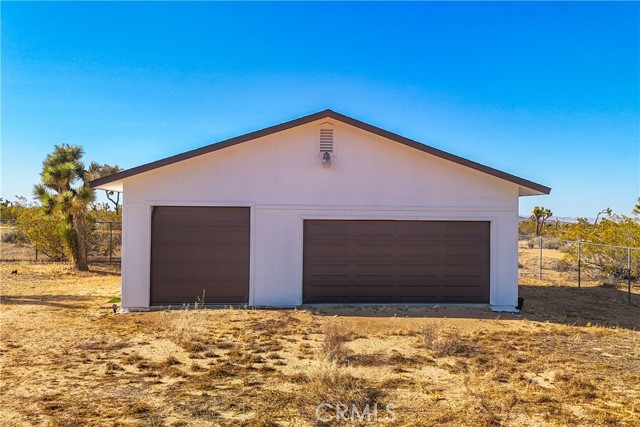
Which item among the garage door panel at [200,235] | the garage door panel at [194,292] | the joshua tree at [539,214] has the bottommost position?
the garage door panel at [194,292]


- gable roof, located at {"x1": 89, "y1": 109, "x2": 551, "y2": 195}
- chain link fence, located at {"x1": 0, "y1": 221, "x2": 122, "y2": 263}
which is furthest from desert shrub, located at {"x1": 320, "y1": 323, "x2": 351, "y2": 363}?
chain link fence, located at {"x1": 0, "y1": 221, "x2": 122, "y2": 263}

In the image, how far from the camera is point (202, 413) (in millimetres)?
4910

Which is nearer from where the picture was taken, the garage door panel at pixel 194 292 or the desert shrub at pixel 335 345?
the desert shrub at pixel 335 345

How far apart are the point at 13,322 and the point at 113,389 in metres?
5.24

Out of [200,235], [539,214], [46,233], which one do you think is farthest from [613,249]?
[539,214]

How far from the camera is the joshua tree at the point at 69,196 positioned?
17.6m

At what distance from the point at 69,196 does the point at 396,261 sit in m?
13.3

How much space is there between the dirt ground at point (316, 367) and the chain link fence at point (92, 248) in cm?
1098

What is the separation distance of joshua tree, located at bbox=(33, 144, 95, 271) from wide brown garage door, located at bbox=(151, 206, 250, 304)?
8.61m

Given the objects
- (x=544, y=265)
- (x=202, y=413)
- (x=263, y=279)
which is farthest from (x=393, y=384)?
(x=544, y=265)

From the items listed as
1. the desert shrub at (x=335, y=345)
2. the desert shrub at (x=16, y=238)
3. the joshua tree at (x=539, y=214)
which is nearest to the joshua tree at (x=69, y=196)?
the desert shrub at (x=16, y=238)

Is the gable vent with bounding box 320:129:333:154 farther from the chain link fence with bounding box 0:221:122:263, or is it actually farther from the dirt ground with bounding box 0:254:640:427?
the chain link fence with bounding box 0:221:122:263

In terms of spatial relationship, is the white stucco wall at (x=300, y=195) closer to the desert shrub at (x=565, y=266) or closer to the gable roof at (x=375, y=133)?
the gable roof at (x=375, y=133)

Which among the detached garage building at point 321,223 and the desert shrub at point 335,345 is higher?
the detached garage building at point 321,223
